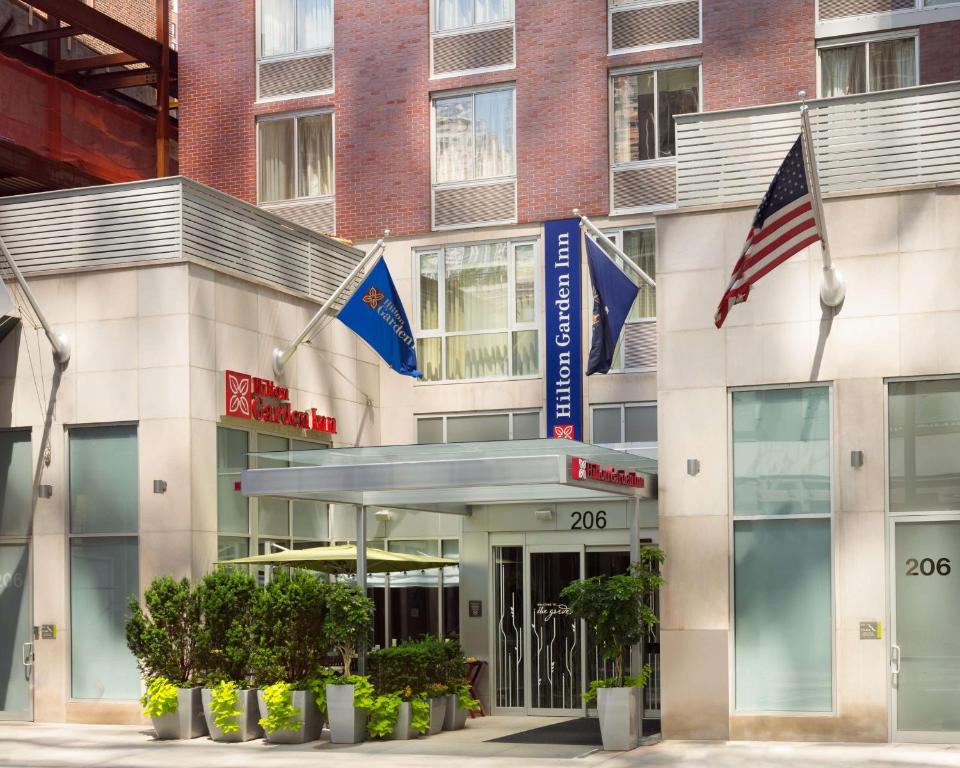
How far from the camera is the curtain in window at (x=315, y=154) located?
96.3 ft

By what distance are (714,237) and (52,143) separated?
17.7 metres

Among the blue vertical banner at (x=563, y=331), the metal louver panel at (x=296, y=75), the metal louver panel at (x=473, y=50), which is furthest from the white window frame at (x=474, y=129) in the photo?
the metal louver panel at (x=296, y=75)

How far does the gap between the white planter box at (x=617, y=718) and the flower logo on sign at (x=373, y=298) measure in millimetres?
8182

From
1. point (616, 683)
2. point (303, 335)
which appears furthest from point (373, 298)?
point (616, 683)

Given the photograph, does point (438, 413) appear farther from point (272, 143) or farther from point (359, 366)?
point (272, 143)

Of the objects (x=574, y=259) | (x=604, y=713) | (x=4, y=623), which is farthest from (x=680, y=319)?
(x=4, y=623)

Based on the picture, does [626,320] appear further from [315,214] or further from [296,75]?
[296,75]

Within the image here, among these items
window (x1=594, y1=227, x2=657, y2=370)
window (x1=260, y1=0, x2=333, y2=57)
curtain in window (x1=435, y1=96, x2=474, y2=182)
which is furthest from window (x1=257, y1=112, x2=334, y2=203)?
window (x1=594, y1=227, x2=657, y2=370)

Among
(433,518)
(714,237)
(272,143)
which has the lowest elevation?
(433,518)

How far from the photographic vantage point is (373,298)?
79.6 feet

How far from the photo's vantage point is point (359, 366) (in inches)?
1058

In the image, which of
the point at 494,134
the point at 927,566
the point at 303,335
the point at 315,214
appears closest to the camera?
the point at 927,566

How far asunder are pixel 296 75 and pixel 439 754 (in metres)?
15.8

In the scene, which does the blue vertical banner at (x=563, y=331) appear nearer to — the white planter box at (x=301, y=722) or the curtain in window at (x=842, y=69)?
the curtain in window at (x=842, y=69)
